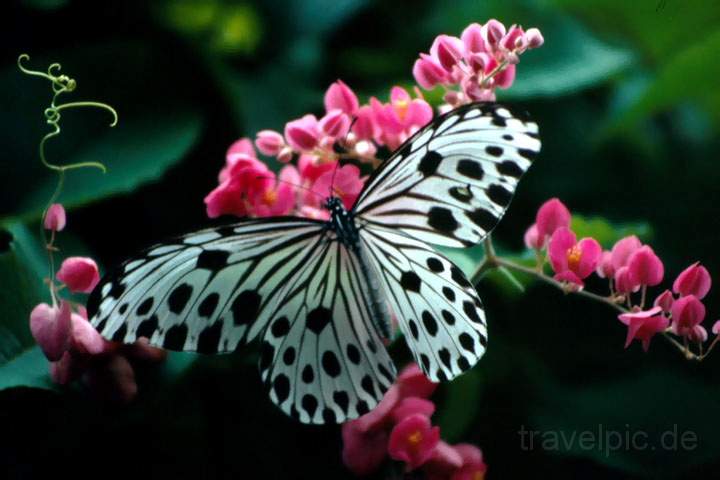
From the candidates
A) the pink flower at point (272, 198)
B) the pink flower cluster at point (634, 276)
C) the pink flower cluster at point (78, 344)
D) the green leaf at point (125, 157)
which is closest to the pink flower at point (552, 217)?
the pink flower cluster at point (634, 276)

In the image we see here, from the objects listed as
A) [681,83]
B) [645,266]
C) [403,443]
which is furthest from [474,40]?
[681,83]

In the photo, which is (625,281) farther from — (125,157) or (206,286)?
(125,157)

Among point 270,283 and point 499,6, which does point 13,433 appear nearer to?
point 270,283

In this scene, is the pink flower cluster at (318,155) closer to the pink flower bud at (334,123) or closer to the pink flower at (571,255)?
the pink flower bud at (334,123)

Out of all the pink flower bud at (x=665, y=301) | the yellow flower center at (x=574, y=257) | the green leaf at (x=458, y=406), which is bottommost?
the green leaf at (x=458, y=406)

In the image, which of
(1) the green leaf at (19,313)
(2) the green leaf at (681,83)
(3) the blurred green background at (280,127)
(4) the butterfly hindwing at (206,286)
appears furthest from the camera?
(2) the green leaf at (681,83)

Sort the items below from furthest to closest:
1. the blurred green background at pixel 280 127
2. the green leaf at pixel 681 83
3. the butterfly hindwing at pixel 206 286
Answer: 1. the green leaf at pixel 681 83
2. the blurred green background at pixel 280 127
3. the butterfly hindwing at pixel 206 286
